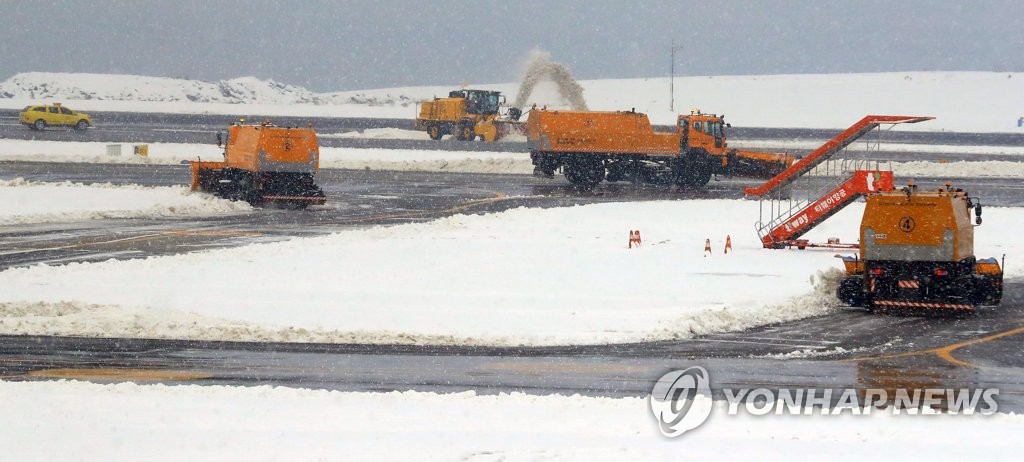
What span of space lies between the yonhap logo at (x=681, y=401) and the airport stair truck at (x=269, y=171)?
23563 mm

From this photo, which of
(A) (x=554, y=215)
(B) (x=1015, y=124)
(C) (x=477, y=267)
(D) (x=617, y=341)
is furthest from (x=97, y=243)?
(B) (x=1015, y=124)

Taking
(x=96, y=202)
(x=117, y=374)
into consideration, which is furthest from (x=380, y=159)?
(x=117, y=374)

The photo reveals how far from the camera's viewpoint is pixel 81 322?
17594 millimetres

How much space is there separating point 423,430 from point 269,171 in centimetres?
2623

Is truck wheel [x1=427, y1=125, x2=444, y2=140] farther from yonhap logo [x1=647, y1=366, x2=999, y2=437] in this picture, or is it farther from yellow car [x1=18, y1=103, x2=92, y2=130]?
yonhap logo [x1=647, y1=366, x2=999, y2=437]

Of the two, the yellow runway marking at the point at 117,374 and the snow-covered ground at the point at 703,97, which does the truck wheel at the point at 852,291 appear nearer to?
the yellow runway marking at the point at 117,374

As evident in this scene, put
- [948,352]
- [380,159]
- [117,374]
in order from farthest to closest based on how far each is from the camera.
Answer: [380,159], [948,352], [117,374]

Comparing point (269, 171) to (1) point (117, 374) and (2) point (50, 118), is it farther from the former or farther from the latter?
(2) point (50, 118)

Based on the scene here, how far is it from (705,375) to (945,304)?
727 centimetres

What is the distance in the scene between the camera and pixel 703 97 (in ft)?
509

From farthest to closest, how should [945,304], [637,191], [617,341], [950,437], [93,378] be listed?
[637,191]
[945,304]
[617,341]
[93,378]
[950,437]

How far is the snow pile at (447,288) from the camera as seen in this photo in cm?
1753

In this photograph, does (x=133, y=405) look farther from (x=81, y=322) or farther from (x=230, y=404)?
(x=81, y=322)

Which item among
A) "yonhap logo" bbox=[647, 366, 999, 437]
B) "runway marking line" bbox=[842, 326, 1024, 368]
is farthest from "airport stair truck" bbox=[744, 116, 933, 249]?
"yonhap logo" bbox=[647, 366, 999, 437]
